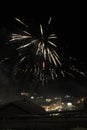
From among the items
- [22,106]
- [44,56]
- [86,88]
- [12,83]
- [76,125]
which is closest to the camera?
[76,125]

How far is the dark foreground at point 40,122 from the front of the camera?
18.2m

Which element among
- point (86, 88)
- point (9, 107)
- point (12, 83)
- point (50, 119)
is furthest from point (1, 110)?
point (86, 88)

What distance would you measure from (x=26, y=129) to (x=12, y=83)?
73436 mm

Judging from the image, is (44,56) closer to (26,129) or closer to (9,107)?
(9,107)

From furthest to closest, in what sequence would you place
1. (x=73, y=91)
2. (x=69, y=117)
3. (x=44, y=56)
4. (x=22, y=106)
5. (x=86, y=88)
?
1. (x=73, y=91)
2. (x=86, y=88)
3. (x=44, y=56)
4. (x=22, y=106)
5. (x=69, y=117)

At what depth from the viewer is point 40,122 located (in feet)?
61.7

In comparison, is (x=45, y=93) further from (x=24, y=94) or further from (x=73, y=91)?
(x=24, y=94)

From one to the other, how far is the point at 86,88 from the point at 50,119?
312ft

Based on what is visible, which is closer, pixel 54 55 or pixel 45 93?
pixel 54 55

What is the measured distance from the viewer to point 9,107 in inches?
1204

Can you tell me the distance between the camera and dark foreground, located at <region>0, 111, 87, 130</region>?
18250 mm

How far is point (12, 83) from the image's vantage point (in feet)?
300

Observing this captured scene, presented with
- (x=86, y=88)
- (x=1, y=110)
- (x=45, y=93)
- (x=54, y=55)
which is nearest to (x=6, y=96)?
(x=45, y=93)

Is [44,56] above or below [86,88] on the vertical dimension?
above
